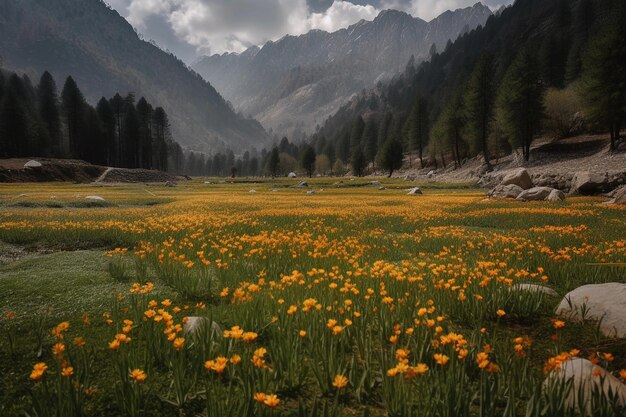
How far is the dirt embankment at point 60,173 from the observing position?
45562 mm

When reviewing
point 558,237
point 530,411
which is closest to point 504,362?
point 530,411

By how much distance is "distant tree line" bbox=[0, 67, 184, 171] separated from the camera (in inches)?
2494

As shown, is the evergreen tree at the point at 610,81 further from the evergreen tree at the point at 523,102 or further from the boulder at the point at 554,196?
the boulder at the point at 554,196

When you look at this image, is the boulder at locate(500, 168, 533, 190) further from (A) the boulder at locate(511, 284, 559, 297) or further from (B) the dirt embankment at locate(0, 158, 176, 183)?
(B) the dirt embankment at locate(0, 158, 176, 183)

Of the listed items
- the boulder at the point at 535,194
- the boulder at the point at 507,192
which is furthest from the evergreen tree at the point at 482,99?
the boulder at the point at 535,194

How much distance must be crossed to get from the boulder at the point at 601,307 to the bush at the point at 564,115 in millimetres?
64496

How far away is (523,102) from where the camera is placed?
1929 inches

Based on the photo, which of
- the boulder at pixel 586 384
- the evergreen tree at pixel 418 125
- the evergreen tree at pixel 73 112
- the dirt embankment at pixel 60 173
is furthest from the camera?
the evergreen tree at pixel 418 125

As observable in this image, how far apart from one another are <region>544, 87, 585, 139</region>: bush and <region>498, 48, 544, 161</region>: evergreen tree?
737cm

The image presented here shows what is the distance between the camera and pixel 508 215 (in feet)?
48.4

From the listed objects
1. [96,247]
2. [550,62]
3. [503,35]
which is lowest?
[96,247]

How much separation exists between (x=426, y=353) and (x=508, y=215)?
14258mm

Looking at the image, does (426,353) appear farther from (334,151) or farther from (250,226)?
(334,151)

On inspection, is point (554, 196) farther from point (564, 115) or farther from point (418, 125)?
point (418, 125)
